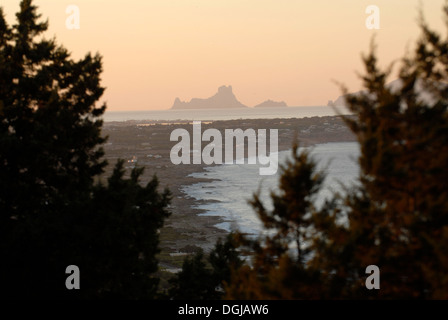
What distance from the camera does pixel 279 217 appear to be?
44.1 feet

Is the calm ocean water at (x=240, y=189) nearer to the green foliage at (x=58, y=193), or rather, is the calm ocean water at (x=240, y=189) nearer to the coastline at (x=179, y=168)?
the coastline at (x=179, y=168)

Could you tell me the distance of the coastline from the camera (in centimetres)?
4100

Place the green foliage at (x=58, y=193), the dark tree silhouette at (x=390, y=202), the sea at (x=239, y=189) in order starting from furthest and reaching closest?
the sea at (x=239, y=189) → the green foliage at (x=58, y=193) → the dark tree silhouette at (x=390, y=202)

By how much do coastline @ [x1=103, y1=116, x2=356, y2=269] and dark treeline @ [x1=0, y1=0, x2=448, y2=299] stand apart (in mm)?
2384

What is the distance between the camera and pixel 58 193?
1675 centimetres

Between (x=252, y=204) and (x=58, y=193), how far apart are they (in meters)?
7.68

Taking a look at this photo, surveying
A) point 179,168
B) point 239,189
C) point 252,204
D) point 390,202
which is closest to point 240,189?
point 239,189

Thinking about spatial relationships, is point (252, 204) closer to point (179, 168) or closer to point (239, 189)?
point (239, 189)

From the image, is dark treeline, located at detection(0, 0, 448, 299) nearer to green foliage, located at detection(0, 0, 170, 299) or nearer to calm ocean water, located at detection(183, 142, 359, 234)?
green foliage, located at detection(0, 0, 170, 299)

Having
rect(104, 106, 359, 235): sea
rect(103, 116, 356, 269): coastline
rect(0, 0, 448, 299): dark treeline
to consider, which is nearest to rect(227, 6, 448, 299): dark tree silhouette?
rect(0, 0, 448, 299): dark treeline

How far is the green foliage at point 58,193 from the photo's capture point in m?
15.0

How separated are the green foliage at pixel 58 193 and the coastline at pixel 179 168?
490 centimetres

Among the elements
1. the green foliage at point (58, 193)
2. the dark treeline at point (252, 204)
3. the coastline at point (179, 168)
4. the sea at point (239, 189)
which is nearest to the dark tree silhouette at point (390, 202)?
the dark treeline at point (252, 204)

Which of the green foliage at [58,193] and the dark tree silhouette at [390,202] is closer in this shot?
the dark tree silhouette at [390,202]
